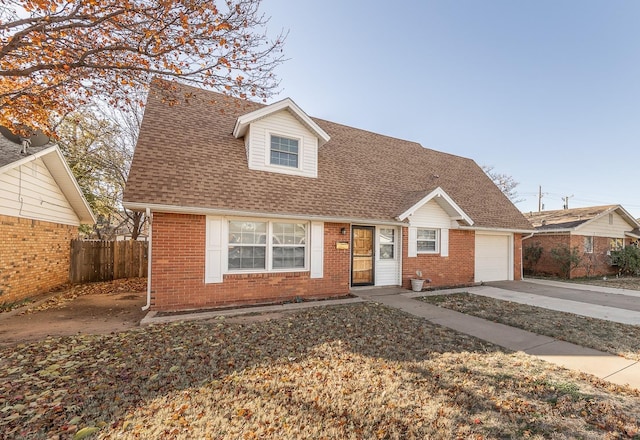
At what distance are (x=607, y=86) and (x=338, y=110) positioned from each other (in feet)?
42.9

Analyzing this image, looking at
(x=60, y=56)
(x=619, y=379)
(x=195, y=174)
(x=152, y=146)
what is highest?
(x=60, y=56)

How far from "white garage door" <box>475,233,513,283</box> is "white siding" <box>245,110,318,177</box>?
346 inches

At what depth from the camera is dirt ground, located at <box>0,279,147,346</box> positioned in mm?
5777

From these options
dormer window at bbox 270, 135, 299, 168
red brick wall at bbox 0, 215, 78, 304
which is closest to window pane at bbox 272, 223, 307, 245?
dormer window at bbox 270, 135, 299, 168

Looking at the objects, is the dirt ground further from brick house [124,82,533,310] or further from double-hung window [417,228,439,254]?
double-hung window [417,228,439,254]

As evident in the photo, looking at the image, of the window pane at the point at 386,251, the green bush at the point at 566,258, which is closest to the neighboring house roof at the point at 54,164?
the window pane at the point at 386,251

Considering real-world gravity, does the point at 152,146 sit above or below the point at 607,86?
below

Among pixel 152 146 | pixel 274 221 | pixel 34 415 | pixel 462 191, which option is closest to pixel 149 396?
pixel 34 415

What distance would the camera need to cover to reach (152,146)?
27.0 feet

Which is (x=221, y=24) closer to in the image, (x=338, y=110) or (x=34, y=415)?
(x=34, y=415)

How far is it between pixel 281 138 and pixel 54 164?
7.89 m

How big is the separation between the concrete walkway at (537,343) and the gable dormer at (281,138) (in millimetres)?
5105

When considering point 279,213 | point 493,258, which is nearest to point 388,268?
point 279,213

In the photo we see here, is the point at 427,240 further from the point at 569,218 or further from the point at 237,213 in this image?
the point at 569,218
